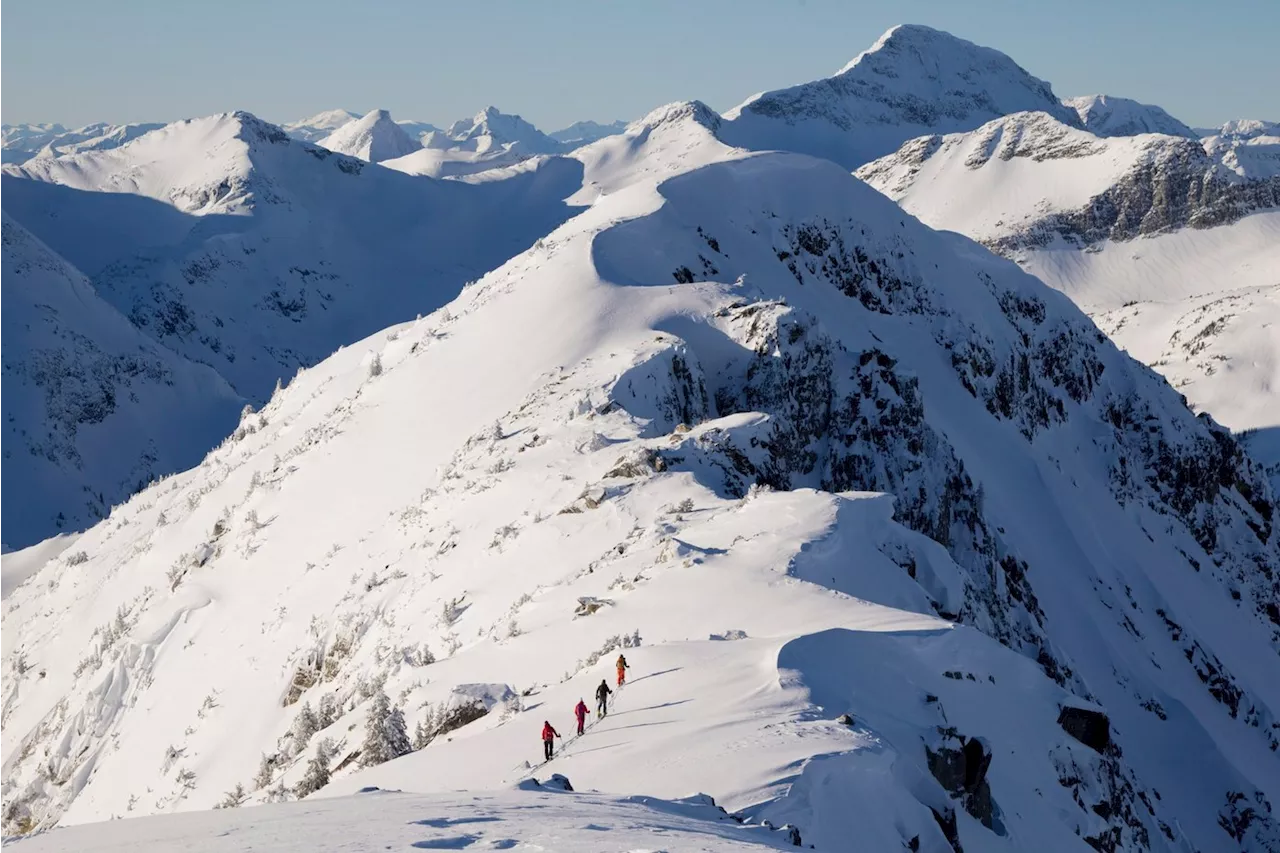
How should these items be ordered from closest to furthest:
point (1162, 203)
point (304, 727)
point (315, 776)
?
point (315, 776) → point (304, 727) → point (1162, 203)

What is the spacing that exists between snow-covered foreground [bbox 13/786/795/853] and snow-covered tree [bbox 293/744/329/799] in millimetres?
5254

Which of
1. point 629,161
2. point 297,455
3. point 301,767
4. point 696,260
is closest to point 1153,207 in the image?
point 629,161

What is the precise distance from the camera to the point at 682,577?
2064cm

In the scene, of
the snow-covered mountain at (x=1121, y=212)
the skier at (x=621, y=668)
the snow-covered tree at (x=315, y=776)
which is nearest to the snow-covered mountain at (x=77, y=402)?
the snow-covered tree at (x=315, y=776)

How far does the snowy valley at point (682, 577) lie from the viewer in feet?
46.9

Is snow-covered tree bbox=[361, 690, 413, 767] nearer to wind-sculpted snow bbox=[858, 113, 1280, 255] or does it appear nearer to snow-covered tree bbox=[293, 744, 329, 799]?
snow-covered tree bbox=[293, 744, 329, 799]

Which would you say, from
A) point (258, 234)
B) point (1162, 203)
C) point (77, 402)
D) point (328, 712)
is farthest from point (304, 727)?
point (1162, 203)

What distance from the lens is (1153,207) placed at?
158m

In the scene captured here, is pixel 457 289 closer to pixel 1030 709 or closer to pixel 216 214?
pixel 216 214

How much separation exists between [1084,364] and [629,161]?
12487 cm

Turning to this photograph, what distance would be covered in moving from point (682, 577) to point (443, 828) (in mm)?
10800

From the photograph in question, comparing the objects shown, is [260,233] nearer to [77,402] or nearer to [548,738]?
[77,402]

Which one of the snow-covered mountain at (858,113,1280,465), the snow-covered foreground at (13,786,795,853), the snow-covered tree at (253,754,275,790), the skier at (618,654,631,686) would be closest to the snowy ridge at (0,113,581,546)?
the snow-covered mountain at (858,113,1280,465)

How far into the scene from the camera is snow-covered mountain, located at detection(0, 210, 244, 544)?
7550 centimetres
